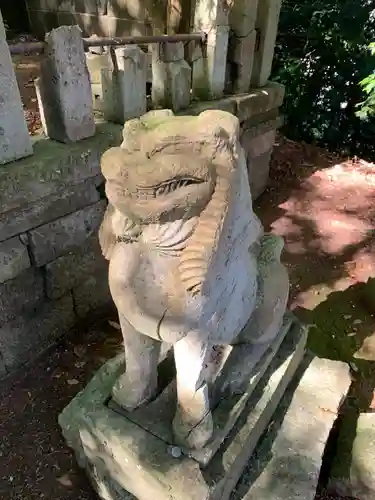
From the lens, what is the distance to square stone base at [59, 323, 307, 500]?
5.57 ft

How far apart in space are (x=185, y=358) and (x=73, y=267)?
1.49 meters

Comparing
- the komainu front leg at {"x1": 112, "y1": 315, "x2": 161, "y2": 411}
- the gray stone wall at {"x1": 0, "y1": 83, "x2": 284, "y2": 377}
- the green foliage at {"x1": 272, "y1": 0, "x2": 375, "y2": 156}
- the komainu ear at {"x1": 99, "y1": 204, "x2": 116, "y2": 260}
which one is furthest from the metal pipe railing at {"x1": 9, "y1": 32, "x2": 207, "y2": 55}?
the green foliage at {"x1": 272, "y1": 0, "x2": 375, "y2": 156}

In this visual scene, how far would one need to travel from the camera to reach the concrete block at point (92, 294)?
303cm

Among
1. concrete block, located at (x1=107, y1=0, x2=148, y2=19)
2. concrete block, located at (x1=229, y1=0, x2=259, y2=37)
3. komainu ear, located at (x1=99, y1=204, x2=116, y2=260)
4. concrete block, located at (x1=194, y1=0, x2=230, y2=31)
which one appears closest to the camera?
komainu ear, located at (x1=99, y1=204, x2=116, y2=260)

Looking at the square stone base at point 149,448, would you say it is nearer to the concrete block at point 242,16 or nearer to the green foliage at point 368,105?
the concrete block at point 242,16

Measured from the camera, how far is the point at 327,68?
5.80 meters

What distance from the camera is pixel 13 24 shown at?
20.9 feet

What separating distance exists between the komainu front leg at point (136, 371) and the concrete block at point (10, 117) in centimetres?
123

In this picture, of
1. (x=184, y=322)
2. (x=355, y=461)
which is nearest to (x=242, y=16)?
(x=184, y=322)

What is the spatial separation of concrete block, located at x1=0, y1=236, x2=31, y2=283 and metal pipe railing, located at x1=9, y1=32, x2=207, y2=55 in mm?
924

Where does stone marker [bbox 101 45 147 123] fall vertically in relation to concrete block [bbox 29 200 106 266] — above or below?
above

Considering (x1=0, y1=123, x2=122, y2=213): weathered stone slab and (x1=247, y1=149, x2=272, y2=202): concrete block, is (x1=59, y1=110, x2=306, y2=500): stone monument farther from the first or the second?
(x1=247, y1=149, x2=272, y2=202): concrete block

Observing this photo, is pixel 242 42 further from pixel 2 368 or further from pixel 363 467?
pixel 363 467

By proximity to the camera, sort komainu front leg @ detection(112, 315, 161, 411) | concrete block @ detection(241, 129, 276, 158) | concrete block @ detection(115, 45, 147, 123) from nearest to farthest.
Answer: komainu front leg @ detection(112, 315, 161, 411)
concrete block @ detection(115, 45, 147, 123)
concrete block @ detection(241, 129, 276, 158)
